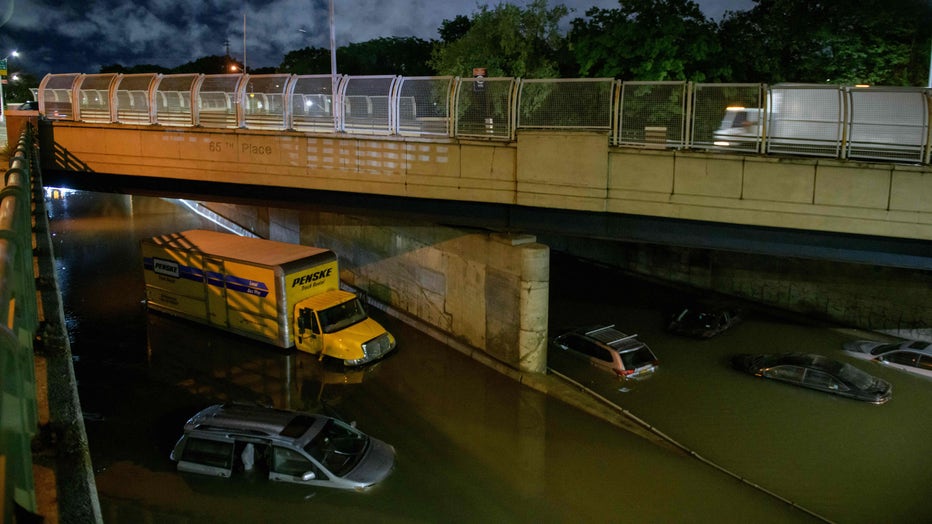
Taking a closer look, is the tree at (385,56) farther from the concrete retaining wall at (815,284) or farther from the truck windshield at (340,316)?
the truck windshield at (340,316)

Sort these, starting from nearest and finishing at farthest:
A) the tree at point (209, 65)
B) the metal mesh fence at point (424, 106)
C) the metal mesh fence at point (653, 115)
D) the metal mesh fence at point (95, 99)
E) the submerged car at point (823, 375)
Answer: the metal mesh fence at point (653, 115) < the submerged car at point (823, 375) < the metal mesh fence at point (424, 106) < the metal mesh fence at point (95, 99) < the tree at point (209, 65)

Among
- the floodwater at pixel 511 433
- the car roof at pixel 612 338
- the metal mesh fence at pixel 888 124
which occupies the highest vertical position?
the metal mesh fence at pixel 888 124

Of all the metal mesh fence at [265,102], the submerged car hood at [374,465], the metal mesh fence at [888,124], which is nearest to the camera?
the submerged car hood at [374,465]

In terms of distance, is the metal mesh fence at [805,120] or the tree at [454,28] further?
the tree at [454,28]

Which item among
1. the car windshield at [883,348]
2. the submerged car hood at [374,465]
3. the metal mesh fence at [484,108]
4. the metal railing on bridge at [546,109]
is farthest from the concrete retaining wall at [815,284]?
the submerged car hood at [374,465]

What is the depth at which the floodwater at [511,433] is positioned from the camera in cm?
1110

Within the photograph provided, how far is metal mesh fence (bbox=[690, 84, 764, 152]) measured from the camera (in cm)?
1323

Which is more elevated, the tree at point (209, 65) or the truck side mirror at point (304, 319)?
the tree at point (209, 65)

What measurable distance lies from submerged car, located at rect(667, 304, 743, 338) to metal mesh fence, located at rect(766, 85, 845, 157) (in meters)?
7.95

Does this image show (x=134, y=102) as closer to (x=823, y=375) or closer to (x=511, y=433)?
(x=511, y=433)

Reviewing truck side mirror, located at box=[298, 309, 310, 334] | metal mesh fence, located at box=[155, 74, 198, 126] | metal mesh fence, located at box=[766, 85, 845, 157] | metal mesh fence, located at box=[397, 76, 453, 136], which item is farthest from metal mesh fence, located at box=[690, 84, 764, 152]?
metal mesh fence, located at box=[155, 74, 198, 126]

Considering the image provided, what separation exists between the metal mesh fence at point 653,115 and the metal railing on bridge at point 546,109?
21 millimetres

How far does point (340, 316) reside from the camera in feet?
58.9

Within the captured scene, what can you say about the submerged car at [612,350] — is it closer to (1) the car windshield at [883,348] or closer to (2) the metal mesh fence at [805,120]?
(1) the car windshield at [883,348]
